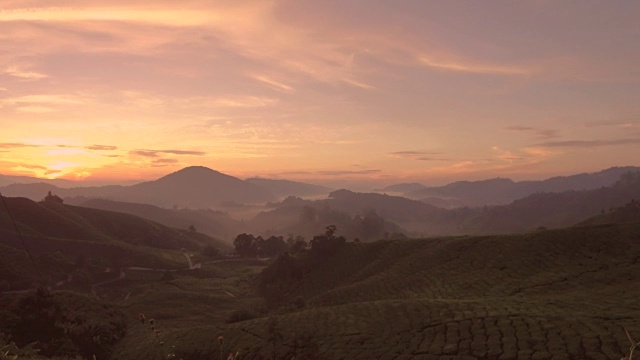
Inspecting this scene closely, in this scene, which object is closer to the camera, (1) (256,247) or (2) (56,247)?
(2) (56,247)

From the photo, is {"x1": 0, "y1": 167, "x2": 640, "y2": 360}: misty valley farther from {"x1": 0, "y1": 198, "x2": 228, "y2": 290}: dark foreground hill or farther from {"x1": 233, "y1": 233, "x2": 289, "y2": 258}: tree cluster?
{"x1": 233, "y1": 233, "x2": 289, "y2": 258}: tree cluster

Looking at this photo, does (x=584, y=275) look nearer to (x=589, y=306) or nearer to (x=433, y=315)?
(x=589, y=306)

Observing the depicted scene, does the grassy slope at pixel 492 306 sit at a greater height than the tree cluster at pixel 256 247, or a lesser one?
greater

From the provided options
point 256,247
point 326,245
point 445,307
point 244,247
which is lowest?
point 256,247

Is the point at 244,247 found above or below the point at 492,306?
below

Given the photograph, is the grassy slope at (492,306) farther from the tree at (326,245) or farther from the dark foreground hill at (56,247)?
the dark foreground hill at (56,247)

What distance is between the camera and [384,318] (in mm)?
48375

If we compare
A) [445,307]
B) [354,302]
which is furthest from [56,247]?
[445,307]

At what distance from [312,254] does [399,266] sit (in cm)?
3338

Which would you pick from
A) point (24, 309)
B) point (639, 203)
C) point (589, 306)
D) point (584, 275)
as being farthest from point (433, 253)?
point (639, 203)

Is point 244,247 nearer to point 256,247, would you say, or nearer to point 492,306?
point 256,247

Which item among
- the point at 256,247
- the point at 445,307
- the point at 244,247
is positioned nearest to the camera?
the point at 445,307

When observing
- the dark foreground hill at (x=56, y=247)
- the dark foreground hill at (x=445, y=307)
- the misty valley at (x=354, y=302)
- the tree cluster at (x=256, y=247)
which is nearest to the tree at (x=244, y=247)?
the tree cluster at (x=256, y=247)

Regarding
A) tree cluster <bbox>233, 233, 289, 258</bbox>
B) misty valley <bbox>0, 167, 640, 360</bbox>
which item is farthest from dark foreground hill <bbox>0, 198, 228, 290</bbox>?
tree cluster <bbox>233, 233, 289, 258</bbox>
